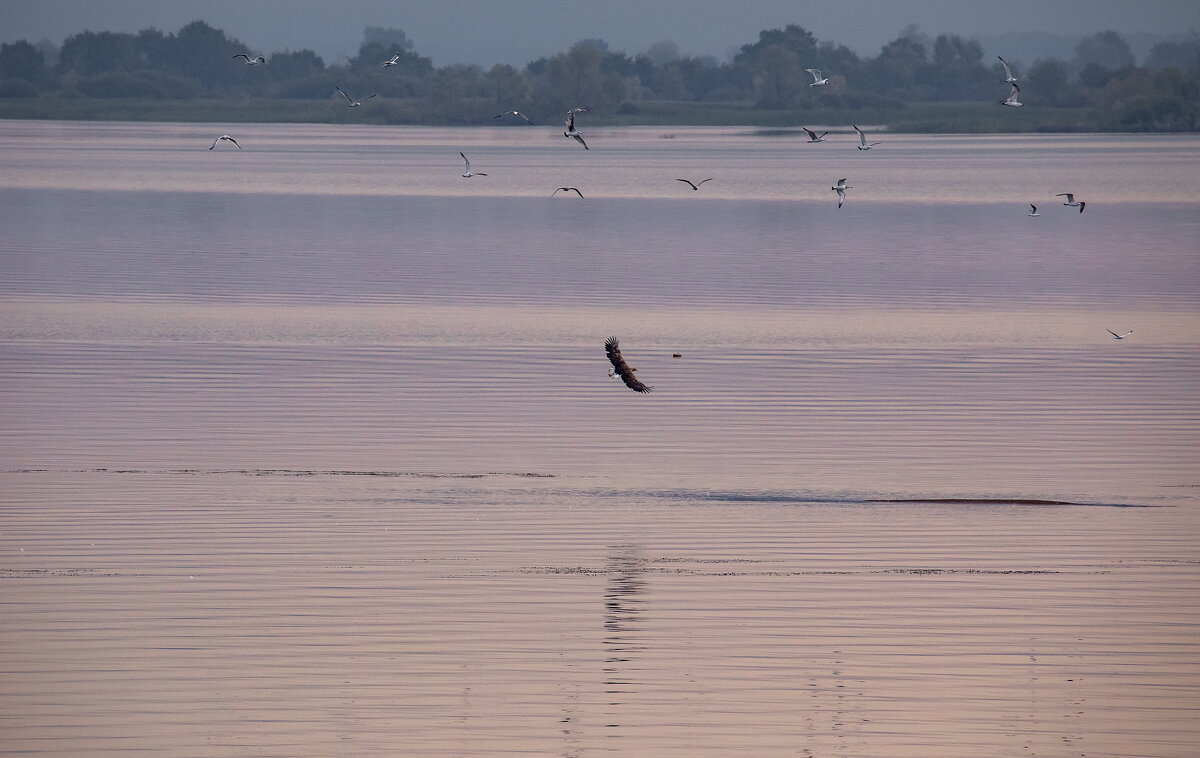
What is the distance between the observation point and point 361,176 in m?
81.2

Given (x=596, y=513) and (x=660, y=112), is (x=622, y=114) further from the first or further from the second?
(x=596, y=513)

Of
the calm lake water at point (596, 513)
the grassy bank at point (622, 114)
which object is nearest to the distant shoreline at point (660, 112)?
the grassy bank at point (622, 114)

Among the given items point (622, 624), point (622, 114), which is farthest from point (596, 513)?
point (622, 114)

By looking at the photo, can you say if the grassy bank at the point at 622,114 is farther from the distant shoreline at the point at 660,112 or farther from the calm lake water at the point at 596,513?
the calm lake water at the point at 596,513

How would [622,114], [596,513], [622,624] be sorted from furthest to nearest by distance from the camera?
[622,114] < [596,513] < [622,624]

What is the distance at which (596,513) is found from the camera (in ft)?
48.5

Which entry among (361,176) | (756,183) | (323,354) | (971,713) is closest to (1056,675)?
(971,713)

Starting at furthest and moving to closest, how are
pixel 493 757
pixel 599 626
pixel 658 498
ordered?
pixel 658 498
pixel 599 626
pixel 493 757

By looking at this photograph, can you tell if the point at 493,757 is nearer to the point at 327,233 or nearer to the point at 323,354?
the point at 323,354

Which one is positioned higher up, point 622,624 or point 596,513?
point 622,624

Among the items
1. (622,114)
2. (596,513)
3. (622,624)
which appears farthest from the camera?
(622,114)

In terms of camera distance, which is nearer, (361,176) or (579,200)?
(579,200)

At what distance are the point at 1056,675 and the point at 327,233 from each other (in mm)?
38702

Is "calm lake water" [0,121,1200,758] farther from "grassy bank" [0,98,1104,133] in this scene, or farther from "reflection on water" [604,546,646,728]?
"grassy bank" [0,98,1104,133]
